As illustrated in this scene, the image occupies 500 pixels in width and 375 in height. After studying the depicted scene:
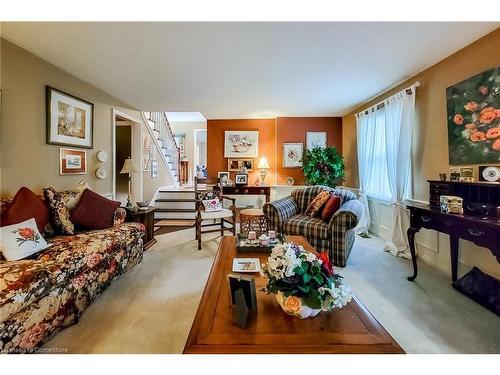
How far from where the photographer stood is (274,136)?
17.8ft

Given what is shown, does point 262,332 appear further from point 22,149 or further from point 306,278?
point 22,149

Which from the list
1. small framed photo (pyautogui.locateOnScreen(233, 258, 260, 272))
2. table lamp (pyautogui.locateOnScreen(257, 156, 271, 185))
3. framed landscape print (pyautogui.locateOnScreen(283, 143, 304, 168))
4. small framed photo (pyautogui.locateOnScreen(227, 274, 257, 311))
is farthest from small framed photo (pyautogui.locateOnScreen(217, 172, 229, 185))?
small framed photo (pyautogui.locateOnScreen(227, 274, 257, 311))

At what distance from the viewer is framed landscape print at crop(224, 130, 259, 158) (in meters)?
5.43

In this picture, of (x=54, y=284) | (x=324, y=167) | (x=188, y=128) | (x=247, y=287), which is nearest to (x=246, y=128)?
(x=324, y=167)

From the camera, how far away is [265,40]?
219cm

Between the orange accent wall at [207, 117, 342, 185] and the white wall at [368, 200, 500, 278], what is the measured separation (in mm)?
2185

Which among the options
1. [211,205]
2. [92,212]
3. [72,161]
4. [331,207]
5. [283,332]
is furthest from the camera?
[211,205]

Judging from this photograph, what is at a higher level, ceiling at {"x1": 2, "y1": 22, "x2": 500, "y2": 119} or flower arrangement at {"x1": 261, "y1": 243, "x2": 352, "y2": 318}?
ceiling at {"x1": 2, "y1": 22, "x2": 500, "y2": 119}

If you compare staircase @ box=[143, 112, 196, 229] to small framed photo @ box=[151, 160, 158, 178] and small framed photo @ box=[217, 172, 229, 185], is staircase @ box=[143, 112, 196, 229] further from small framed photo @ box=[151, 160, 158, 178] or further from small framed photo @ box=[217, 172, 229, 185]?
small framed photo @ box=[217, 172, 229, 185]

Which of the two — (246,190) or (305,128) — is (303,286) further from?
(305,128)

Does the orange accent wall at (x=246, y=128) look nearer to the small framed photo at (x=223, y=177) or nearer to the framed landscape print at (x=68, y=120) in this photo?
the small framed photo at (x=223, y=177)

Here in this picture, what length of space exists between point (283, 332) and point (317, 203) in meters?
2.39
